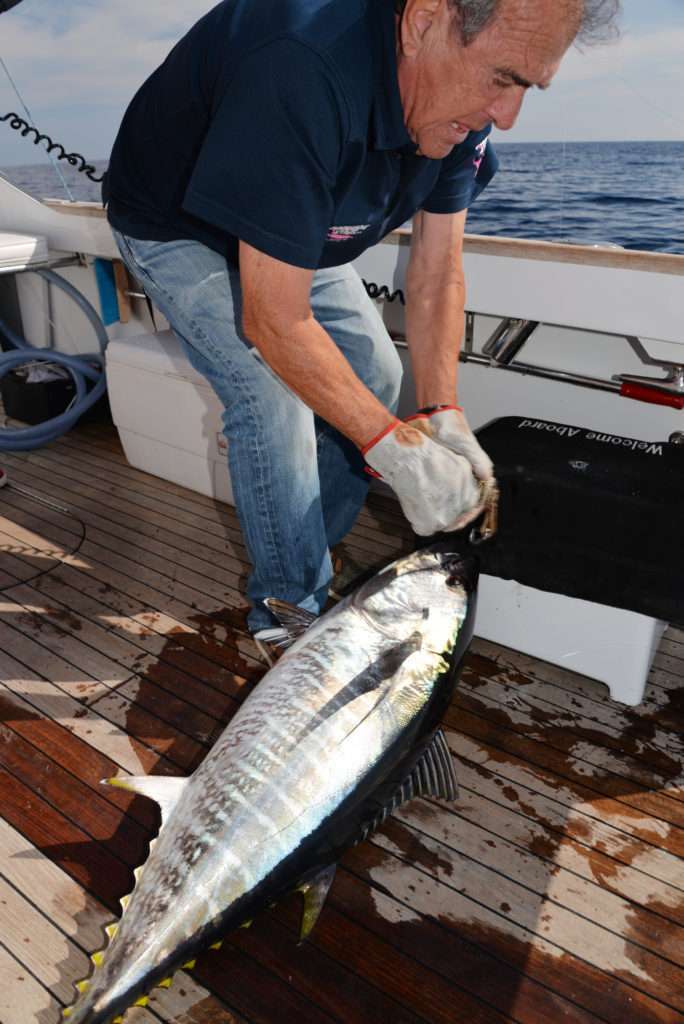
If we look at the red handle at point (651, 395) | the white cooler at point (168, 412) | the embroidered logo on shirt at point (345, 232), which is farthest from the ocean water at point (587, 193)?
the embroidered logo on shirt at point (345, 232)

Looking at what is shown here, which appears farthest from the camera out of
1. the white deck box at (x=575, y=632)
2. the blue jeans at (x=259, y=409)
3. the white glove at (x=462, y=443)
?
the white deck box at (x=575, y=632)

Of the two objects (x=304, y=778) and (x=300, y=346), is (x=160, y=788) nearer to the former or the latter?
(x=304, y=778)

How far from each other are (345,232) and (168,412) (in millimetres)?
1693

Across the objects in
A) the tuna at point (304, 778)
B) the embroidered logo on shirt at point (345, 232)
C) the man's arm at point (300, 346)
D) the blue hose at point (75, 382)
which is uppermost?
the embroidered logo on shirt at point (345, 232)

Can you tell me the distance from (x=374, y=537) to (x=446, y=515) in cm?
133

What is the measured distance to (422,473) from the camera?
178cm

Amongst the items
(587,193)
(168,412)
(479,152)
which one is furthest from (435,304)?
(587,193)

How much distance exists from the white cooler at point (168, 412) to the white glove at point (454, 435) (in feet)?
4.72

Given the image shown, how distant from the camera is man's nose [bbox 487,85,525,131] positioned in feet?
5.07

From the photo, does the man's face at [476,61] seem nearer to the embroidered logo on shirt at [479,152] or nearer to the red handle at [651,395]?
the embroidered logo on shirt at [479,152]

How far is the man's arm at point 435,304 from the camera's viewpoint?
90.0 inches

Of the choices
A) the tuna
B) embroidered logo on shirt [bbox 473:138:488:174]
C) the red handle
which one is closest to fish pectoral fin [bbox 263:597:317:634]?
the tuna

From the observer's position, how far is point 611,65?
128 inches

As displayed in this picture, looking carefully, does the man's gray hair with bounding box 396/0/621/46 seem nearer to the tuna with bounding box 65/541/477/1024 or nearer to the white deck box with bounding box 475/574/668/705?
the tuna with bounding box 65/541/477/1024
